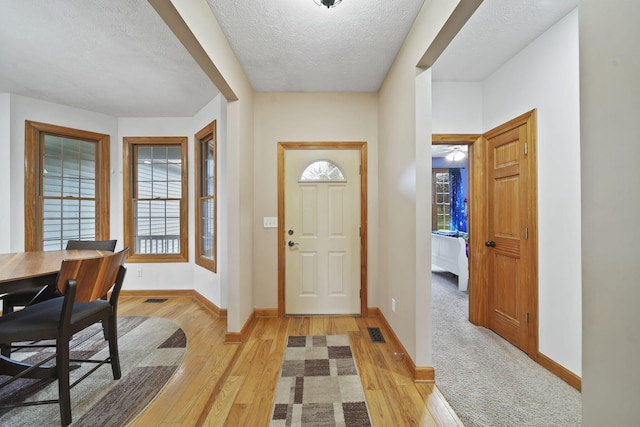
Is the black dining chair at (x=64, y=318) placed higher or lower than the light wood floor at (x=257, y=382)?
higher

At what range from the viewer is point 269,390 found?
174cm

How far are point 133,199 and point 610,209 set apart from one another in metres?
4.64

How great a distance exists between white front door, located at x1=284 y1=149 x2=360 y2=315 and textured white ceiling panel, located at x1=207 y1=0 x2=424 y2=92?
0.81m

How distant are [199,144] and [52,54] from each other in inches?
59.9

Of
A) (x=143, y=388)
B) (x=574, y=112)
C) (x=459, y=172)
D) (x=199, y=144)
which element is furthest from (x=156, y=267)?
(x=459, y=172)

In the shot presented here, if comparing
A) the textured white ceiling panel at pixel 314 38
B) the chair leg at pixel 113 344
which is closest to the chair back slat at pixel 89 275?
the chair leg at pixel 113 344

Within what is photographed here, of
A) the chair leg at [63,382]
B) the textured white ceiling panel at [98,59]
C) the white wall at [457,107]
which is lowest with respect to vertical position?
the chair leg at [63,382]

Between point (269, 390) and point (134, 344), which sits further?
point (134, 344)

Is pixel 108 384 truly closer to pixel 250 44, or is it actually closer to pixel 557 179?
pixel 250 44

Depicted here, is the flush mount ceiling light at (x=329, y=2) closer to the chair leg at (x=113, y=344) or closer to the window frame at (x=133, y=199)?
the chair leg at (x=113, y=344)

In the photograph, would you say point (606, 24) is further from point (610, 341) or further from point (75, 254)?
point (75, 254)

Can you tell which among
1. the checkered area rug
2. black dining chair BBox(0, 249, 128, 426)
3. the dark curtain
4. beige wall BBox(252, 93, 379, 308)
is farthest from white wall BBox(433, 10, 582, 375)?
the dark curtain

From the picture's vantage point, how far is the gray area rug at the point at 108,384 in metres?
1.50

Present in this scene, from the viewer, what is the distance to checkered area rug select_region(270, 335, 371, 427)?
1497 mm
